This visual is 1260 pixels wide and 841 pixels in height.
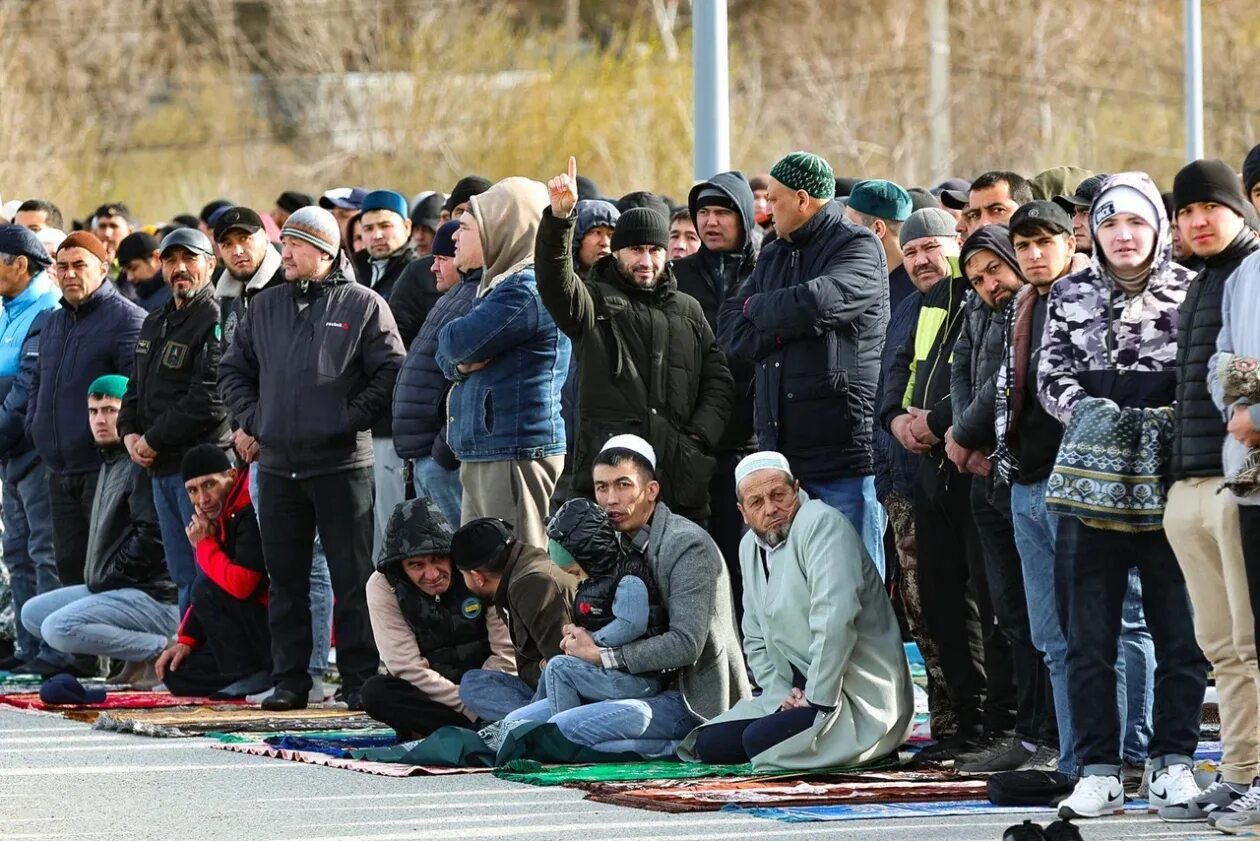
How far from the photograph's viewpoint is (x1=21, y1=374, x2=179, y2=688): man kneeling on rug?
12.3m

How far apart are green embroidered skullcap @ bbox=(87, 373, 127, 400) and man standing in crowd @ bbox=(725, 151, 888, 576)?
412cm

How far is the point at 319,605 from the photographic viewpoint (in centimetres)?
1165

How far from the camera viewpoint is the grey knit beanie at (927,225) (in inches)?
381

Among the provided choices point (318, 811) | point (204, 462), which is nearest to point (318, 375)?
point (204, 462)

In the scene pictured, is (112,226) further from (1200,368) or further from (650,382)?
(1200,368)

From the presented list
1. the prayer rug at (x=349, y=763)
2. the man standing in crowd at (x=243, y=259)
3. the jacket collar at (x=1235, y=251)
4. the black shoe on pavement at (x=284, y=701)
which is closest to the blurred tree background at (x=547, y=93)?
the man standing in crowd at (x=243, y=259)

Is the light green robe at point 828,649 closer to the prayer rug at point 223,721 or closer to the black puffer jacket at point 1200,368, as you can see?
the black puffer jacket at point 1200,368

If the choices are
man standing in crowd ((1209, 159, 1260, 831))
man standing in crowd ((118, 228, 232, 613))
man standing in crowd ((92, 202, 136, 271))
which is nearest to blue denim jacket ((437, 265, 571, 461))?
man standing in crowd ((118, 228, 232, 613))

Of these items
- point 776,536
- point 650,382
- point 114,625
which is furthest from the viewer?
point 114,625

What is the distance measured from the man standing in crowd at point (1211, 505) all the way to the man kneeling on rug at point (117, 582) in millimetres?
6394

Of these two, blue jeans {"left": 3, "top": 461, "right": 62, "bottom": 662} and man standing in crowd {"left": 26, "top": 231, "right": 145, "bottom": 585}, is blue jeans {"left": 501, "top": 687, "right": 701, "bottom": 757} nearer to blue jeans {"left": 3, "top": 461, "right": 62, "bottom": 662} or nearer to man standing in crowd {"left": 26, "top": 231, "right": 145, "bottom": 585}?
man standing in crowd {"left": 26, "top": 231, "right": 145, "bottom": 585}

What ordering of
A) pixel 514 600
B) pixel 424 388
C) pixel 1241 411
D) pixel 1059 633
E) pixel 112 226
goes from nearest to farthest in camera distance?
pixel 1241 411, pixel 1059 633, pixel 514 600, pixel 424 388, pixel 112 226

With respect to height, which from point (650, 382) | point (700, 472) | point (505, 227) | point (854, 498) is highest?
point (505, 227)

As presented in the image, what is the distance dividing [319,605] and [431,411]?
3.79 feet
